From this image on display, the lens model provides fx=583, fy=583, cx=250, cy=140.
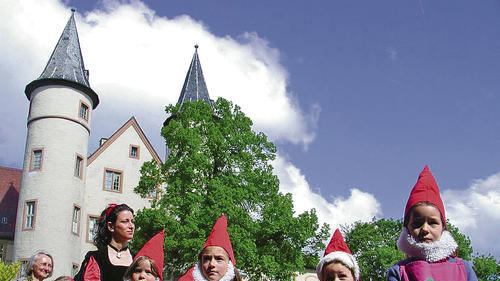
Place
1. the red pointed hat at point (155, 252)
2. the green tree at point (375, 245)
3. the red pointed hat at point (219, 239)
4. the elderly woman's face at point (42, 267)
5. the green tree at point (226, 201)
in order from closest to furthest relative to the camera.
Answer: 1. the red pointed hat at point (219, 239)
2. the red pointed hat at point (155, 252)
3. the elderly woman's face at point (42, 267)
4. the green tree at point (226, 201)
5. the green tree at point (375, 245)

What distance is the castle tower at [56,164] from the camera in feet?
111

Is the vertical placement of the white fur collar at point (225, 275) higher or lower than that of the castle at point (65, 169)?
lower

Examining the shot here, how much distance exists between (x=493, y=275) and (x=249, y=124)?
109ft

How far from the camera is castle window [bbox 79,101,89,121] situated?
37.4 meters

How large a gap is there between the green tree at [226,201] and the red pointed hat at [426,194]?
22815 mm

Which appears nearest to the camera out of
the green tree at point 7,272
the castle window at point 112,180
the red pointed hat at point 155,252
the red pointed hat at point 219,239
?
the red pointed hat at point 219,239

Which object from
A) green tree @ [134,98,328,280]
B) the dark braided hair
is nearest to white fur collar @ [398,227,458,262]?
the dark braided hair

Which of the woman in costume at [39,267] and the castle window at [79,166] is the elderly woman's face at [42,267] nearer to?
the woman in costume at [39,267]

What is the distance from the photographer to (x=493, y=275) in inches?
2103

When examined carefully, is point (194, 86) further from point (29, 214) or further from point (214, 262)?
point (214, 262)

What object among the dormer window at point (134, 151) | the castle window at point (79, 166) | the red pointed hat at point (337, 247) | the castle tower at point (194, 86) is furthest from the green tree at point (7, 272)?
the red pointed hat at point (337, 247)

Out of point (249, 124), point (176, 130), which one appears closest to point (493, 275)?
point (249, 124)

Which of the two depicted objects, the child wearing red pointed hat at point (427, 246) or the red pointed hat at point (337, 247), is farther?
the red pointed hat at point (337, 247)

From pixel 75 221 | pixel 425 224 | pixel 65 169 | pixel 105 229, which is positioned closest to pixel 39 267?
pixel 105 229
